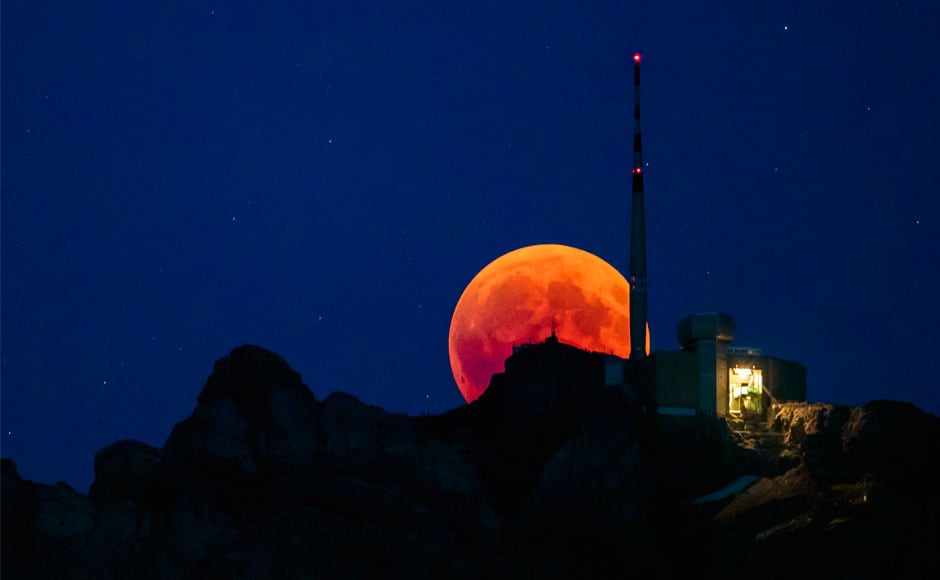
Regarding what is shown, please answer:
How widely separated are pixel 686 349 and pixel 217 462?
35798 millimetres

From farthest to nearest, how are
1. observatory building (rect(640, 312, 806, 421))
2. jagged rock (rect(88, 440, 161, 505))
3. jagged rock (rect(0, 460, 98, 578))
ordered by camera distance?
observatory building (rect(640, 312, 806, 421)), jagged rock (rect(88, 440, 161, 505)), jagged rock (rect(0, 460, 98, 578))

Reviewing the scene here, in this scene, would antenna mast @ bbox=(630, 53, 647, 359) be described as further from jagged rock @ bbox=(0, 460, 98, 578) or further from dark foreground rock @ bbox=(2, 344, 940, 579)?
jagged rock @ bbox=(0, 460, 98, 578)

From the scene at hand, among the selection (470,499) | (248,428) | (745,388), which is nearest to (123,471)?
(248,428)

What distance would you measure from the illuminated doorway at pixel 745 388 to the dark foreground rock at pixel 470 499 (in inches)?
109

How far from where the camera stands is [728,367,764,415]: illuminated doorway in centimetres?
11344

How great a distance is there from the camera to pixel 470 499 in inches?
3937

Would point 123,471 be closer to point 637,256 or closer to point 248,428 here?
point 248,428

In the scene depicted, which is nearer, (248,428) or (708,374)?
(248,428)

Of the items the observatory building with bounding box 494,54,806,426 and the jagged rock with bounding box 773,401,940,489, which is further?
the observatory building with bounding box 494,54,806,426

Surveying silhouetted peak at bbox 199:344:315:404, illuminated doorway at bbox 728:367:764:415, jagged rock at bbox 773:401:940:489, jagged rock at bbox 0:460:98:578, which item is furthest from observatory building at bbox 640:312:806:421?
jagged rock at bbox 0:460:98:578

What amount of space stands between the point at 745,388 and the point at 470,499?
2504 cm

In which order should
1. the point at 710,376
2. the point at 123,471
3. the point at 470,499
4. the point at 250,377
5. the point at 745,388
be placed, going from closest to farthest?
the point at 123,471
the point at 470,499
the point at 250,377
the point at 710,376
the point at 745,388

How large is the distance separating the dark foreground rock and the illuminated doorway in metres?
2.77

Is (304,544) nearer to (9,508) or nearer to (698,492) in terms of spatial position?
(9,508)
